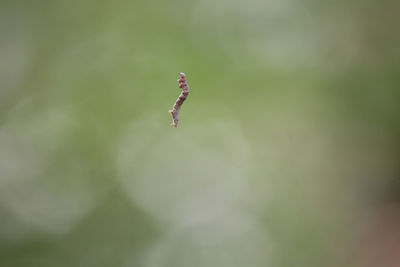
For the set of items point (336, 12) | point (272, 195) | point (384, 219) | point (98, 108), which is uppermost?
point (336, 12)

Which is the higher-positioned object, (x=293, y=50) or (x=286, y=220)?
(x=293, y=50)

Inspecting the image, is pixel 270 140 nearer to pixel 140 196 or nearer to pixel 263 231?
pixel 263 231

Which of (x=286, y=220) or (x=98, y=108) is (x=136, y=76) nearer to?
(x=98, y=108)

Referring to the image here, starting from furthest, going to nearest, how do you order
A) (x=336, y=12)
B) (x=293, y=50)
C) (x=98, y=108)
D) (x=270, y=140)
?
(x=270, y=140), (x=336, y=12), (x=293, y=50), (x=98, y=108)

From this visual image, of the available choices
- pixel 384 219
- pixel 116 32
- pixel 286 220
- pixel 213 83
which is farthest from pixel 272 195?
pixel 116 32

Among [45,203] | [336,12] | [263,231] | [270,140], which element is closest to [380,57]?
[336,12]

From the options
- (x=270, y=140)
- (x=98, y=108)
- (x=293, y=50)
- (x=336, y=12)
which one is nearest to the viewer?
(x=98, y=108)

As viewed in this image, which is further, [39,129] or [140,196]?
[140,196]
